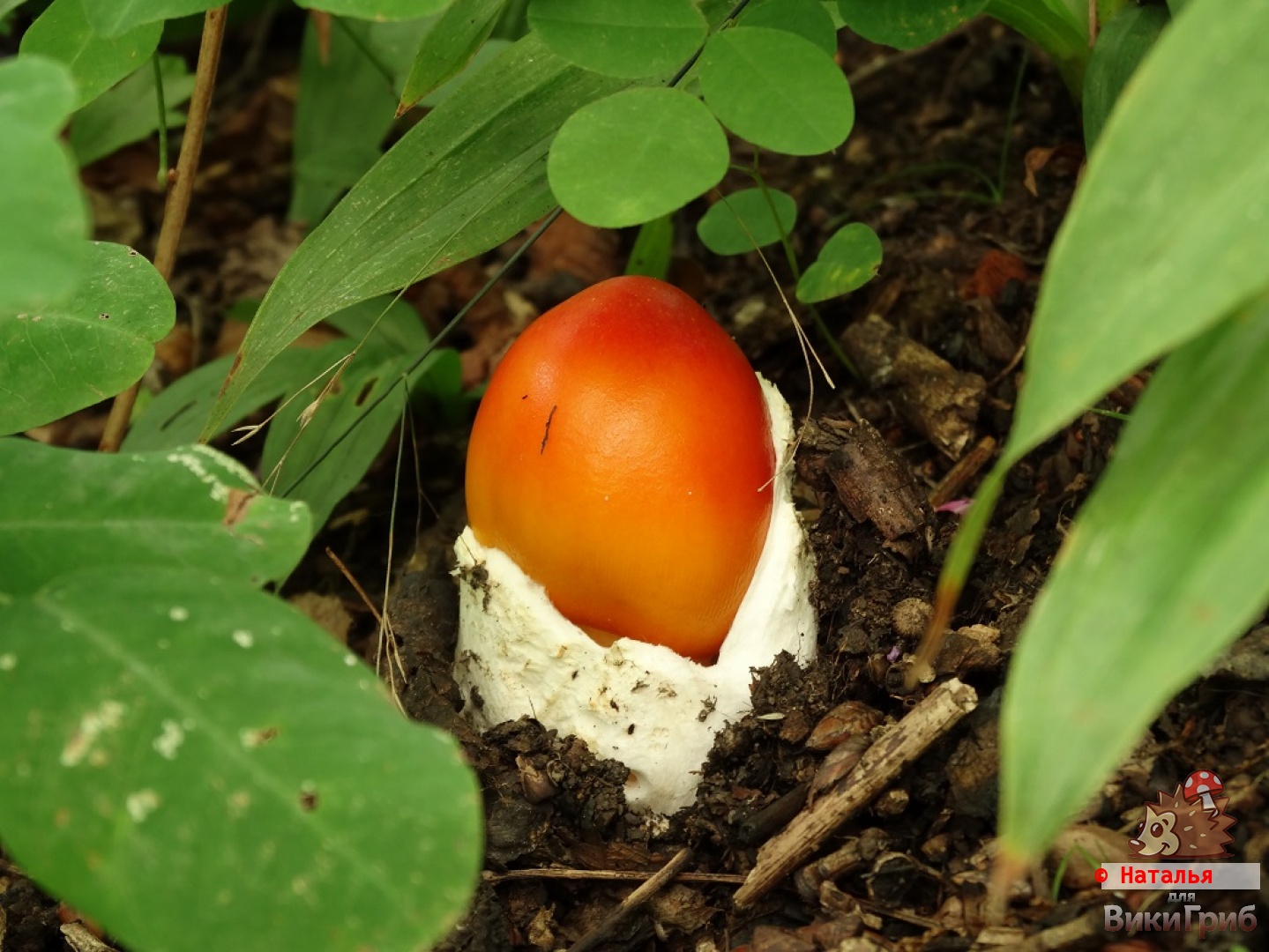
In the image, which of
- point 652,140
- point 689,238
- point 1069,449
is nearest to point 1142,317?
point 652,140

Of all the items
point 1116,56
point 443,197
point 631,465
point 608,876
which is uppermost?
point 1116,56

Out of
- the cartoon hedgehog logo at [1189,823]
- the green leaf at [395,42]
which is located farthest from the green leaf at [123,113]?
the cartoon hedgehog logo at [1189,823]

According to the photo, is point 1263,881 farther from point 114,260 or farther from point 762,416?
point 114,260

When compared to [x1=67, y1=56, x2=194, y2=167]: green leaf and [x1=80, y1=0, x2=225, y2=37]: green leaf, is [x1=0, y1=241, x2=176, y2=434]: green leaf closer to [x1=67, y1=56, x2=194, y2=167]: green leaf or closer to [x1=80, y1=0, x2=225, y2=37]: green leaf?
[x1=80, y1=0, x2=225, y2=37]: green leaf

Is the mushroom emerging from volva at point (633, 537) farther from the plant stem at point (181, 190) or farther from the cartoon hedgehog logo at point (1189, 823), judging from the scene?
the plant stem at point (181, 190)

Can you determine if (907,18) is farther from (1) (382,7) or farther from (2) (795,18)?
(1) (382,7)

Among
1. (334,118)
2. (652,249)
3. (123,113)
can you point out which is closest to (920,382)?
(652,249)
